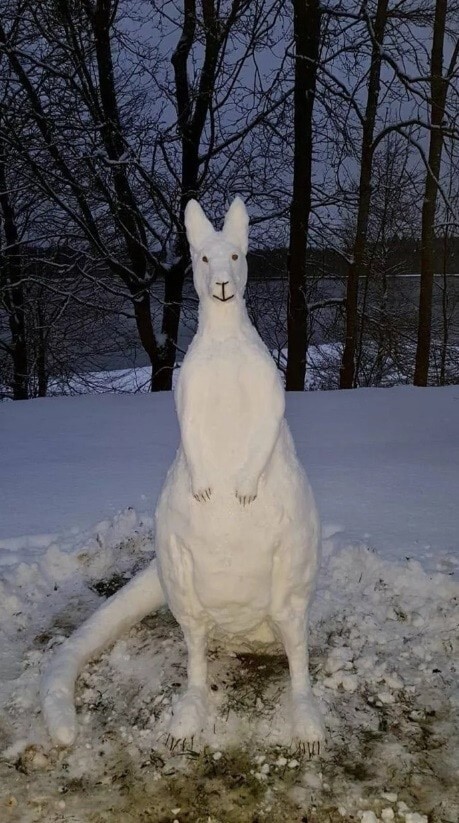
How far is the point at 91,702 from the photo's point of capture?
2633 millimetres

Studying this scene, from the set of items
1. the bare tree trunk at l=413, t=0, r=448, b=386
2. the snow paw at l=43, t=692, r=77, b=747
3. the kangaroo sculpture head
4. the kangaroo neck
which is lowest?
the snow paw at l=43, t=692, r=77, b=747

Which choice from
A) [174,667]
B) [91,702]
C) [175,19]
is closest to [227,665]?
[174,667]

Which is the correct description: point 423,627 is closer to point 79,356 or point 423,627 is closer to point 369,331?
point 369,331

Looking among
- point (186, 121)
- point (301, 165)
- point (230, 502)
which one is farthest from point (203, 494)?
point (186, 121)

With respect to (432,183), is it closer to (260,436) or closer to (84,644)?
(260,436)

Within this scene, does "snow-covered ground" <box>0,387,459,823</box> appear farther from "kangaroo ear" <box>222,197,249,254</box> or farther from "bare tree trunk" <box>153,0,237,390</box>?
"bare tree trunk" <box>153,0,237,390</box>

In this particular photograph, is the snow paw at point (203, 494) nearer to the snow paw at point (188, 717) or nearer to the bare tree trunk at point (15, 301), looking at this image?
the snow paw at point (188, 717)

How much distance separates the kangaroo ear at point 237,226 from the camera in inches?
93.7

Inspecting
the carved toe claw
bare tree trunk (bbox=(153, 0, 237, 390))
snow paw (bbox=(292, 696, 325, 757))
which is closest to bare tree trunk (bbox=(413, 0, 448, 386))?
bare tree trunk (bbox=(153, 0, 237, 390))

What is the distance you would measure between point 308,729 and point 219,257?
1.64 metres

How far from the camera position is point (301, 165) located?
862 cm

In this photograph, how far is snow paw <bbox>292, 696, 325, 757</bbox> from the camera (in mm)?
2359

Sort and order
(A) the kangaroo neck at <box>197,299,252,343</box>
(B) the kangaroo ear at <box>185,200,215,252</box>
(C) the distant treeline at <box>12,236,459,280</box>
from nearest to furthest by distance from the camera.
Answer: (A) the kangaroo neck at <box>197,299,252,343</box> → (B) the kangaroo ear at <box>185,200,215,252</box> → (C) the distant treeline at <box>12,236,459,280</box>

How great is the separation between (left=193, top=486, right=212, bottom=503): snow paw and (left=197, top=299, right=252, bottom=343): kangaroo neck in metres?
0.50
